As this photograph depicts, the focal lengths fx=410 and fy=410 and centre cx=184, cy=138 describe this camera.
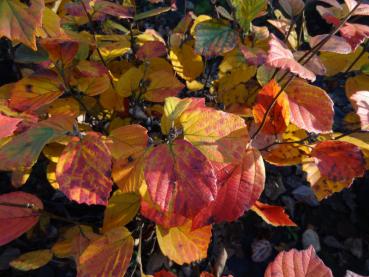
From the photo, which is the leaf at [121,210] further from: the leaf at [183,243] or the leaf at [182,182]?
the leaf at [182,182]

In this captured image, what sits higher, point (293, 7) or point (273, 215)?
point (293, 7)

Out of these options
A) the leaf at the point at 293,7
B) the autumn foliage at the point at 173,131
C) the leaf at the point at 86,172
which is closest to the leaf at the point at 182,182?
the autumn foliage at the point at 173,131

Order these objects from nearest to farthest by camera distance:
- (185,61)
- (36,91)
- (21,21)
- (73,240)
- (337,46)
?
(21,21) → (337,46) → (36,91) → (73,240) → (185,61)

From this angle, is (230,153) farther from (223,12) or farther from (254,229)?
(254,229)

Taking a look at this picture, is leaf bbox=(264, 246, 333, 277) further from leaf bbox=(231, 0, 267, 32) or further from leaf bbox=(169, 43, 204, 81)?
leaf bbox=(169, 43, 204, 81)

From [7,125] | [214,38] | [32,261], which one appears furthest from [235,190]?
[32,261]

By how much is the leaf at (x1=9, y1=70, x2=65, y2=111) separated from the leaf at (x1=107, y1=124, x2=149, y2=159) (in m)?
0.23

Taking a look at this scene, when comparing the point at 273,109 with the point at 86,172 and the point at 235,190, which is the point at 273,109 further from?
the point at 86,172

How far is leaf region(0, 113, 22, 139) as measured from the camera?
0.86m

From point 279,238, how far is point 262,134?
66 centimetres

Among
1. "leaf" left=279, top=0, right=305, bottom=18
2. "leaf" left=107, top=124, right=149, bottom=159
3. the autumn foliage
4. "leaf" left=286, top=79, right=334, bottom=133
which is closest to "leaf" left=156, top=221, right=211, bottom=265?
the autumn foliage

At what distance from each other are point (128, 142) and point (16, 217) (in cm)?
41

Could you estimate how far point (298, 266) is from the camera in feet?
2.47

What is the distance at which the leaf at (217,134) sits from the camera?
77cm
